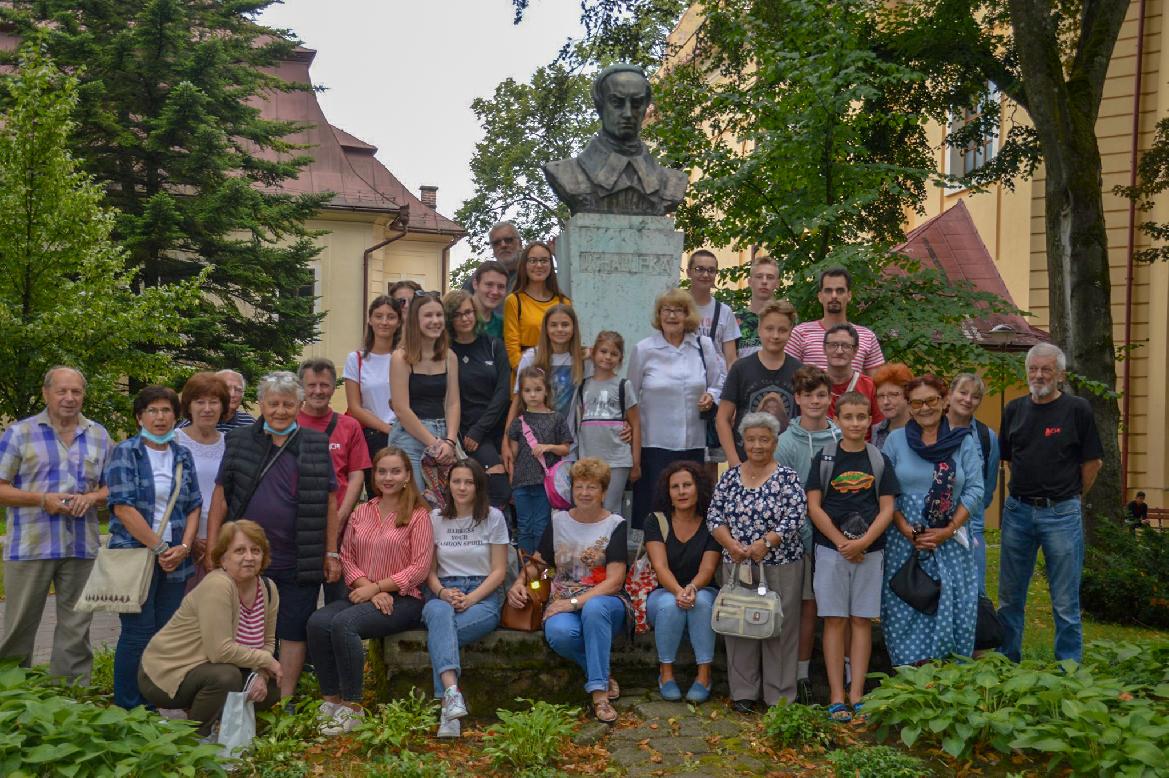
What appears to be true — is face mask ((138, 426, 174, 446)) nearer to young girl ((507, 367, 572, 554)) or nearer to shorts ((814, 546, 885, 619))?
young girl ((507, 367, 572, 554))

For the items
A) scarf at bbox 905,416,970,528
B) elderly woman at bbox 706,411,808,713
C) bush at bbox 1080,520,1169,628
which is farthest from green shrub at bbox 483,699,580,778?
bush at bbox 1080,520,1169,628

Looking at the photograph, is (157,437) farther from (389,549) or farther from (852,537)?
(852,537)

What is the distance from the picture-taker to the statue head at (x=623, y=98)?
8.28 m

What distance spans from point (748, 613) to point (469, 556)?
1499mm

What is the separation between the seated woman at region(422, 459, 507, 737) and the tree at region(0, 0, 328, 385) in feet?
50.7

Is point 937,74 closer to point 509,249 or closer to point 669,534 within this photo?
point 509,249

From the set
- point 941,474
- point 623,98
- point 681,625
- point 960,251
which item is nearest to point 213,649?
point 681,625

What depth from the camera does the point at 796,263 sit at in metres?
11.3

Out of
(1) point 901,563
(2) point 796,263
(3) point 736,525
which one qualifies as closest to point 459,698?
(3) point 736,525

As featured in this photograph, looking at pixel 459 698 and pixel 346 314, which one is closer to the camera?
pixel 459 698

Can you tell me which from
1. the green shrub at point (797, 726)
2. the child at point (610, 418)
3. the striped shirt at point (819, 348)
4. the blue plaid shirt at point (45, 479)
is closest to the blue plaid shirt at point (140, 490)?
the blue plaid shirt at point (45, 479)

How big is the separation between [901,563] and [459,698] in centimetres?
242

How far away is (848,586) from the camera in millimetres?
5969

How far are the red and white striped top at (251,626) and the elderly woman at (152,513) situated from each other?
1.85 ft
